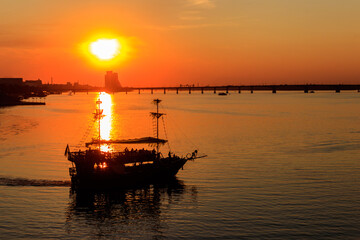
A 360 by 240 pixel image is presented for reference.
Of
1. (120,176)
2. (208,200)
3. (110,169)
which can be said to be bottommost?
(208,200)

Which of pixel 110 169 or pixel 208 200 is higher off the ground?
pixel 110 169

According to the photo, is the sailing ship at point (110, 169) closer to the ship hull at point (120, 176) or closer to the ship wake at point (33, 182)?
the ship hull at point (120, 176)

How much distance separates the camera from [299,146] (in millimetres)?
92500

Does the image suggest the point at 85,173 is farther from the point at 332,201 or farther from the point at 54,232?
the point at 332,201

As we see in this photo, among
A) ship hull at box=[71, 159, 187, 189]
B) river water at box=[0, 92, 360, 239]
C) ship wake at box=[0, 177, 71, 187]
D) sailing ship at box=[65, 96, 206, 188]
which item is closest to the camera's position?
river water at box=[0, 92, 360, 239]

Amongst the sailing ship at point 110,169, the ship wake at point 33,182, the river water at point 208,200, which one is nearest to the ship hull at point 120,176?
the sailing ship at point 110,169

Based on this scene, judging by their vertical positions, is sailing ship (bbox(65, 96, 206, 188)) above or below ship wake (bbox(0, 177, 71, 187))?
above

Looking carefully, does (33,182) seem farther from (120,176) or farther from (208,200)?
(208,200)

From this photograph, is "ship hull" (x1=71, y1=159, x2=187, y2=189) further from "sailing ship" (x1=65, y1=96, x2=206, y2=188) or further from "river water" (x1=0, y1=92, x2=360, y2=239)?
"river water" (x1=0, y1=92, x2=360, y2=239)

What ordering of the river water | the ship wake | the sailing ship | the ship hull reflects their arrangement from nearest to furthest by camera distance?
the river water < the ship hull < the sailing ship < the ship wake

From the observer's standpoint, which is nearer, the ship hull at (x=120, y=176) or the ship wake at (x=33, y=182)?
the ship hull at (x=120, y=176)

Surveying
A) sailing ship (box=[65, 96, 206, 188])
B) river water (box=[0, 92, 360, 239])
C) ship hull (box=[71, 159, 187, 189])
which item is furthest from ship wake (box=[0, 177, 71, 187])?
ship hull (box=[71, 159, 187, 189])

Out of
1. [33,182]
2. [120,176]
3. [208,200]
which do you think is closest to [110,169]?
[120,176]

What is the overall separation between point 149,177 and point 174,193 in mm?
6746
